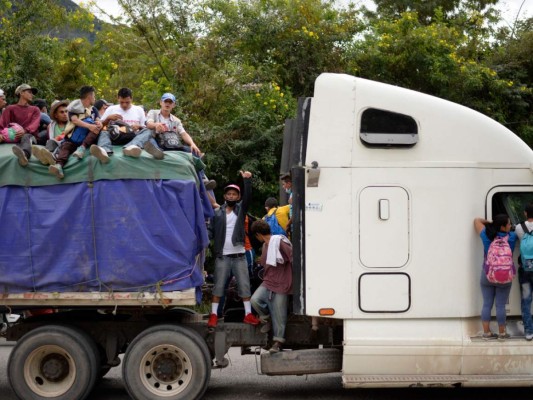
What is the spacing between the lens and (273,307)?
8992 mm

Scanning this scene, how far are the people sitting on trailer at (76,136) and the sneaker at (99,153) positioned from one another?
0.23 metres

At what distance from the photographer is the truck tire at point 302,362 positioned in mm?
8844

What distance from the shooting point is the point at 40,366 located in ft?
29.3

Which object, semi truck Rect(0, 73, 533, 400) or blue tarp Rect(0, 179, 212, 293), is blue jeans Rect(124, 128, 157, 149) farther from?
blue tarp Rect(0, 179, 212, 293)

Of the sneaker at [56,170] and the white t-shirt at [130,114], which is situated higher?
the white t-shirt at [130,114]

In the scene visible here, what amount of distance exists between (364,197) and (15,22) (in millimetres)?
14651

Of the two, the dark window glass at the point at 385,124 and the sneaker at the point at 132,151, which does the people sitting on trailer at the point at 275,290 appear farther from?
the sneaker at the point at 132,151

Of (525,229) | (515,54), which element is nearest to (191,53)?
(515,54)

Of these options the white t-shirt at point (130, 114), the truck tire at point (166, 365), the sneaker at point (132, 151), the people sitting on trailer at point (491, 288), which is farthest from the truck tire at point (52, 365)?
the people sitting on trailer at point (491, 288)

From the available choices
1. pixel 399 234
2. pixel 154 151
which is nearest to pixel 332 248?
pixel 399 234

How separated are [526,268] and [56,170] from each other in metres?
4.71

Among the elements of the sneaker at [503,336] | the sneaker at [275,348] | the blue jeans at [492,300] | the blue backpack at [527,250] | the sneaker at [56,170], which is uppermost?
the sneaker at [56,170]

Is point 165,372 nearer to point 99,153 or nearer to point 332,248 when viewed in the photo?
point 332,248

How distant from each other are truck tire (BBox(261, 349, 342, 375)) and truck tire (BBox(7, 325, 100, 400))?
1801mm
